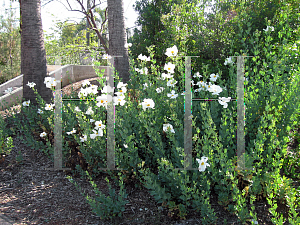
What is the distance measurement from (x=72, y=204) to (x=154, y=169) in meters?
1.01

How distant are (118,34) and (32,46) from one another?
1689mm

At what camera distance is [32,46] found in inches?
177

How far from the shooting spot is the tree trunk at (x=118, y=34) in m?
5.00

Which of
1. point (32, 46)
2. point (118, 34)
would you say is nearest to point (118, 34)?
point (118, 34)

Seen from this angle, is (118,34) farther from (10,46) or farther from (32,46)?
(10,46)

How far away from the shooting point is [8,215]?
2.50m

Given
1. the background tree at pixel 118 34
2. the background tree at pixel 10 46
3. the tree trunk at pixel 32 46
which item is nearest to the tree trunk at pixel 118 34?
the background tree at pixel 118 34

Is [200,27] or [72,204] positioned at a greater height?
[200,27]

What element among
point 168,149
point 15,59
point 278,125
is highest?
point 15,59

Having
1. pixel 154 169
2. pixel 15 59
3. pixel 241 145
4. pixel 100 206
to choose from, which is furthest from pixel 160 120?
pixel 15 59

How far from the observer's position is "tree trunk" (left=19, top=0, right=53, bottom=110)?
448cm

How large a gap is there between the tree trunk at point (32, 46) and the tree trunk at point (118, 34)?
53.8 inches

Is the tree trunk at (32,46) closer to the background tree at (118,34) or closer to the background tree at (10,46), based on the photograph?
the background tree at (118,34)

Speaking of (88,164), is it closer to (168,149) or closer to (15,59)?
(168,149)
